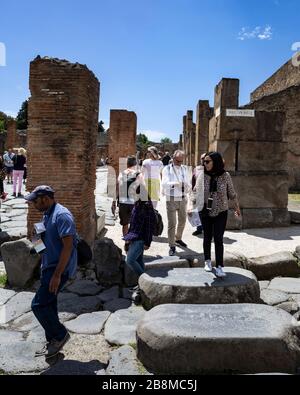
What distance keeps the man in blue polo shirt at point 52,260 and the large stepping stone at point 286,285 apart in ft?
10.1

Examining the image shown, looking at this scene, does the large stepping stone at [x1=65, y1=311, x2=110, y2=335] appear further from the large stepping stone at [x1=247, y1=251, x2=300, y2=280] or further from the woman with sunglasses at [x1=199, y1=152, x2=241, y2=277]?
the large stepping stone at [x1=247, y1=251, x2=300, y2=280]

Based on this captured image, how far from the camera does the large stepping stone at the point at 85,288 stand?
5.53 m

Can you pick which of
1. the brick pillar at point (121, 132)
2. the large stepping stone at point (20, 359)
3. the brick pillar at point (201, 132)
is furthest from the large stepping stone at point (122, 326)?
the brick pillar at point (201, 132)

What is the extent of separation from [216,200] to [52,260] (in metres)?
2.16

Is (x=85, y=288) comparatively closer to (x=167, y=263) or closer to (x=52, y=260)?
(x=167, y=263)

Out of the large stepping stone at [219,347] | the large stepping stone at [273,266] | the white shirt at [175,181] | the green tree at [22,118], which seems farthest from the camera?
the green tree at [22,118]

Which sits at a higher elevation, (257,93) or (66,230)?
(257,93)

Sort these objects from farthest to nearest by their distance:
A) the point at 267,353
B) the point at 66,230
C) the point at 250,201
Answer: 1. the point at 250,201
2. the point at 66,230
3. the point at 267,353

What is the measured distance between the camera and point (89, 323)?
4.58 m

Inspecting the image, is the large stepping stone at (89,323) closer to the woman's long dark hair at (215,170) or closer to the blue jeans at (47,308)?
the blue jeans at (47,308)

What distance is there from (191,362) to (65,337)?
1242 millimetres
